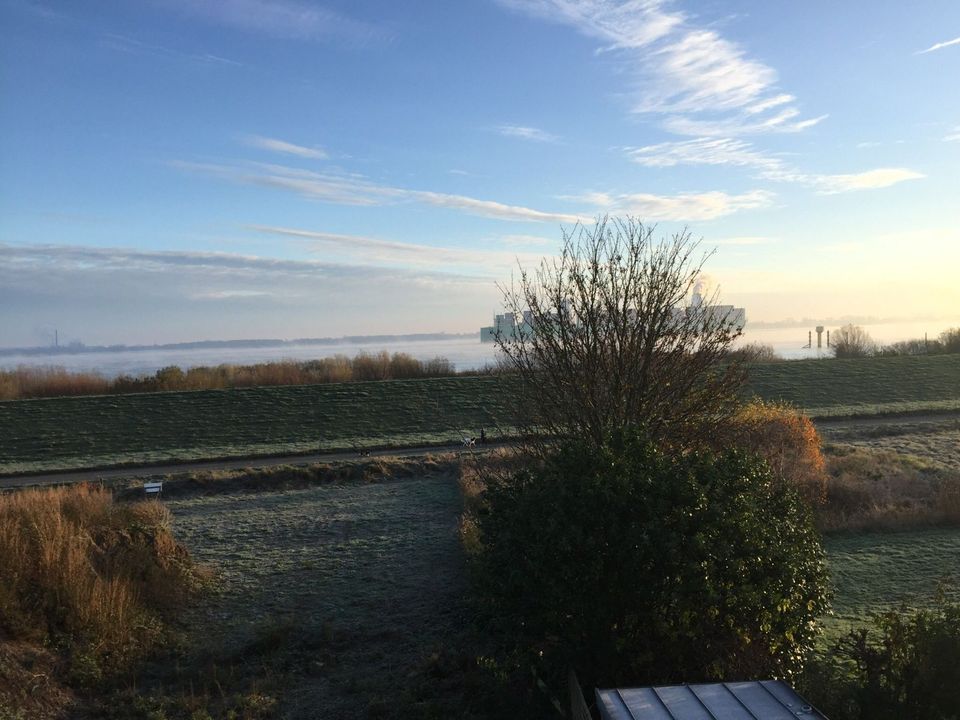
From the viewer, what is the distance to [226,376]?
35125 mm

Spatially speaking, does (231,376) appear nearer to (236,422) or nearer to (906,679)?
(236,422)

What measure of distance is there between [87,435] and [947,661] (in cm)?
2590

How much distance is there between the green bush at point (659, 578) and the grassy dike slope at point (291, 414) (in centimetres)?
1546

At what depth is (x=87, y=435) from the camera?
82.0ft

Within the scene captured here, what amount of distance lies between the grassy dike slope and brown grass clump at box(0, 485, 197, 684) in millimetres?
12276

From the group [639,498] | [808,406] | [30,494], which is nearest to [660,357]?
[639,498]

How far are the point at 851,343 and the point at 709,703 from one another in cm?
4800

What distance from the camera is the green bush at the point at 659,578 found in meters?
4.57

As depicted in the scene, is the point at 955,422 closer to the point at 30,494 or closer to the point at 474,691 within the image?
the point at 474,691

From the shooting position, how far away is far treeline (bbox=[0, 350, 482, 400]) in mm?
32500

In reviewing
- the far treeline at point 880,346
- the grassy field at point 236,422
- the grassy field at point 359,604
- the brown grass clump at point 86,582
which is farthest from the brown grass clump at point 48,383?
the far treeline at point 880,346

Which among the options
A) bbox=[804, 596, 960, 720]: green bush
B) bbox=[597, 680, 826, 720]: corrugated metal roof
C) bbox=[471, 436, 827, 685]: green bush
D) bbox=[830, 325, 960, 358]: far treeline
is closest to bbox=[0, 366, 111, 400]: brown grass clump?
bbox=[471, 436, 827, 685]: green bush

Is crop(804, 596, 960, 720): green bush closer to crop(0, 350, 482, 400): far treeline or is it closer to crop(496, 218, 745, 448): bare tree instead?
crop(496, 218, 745, 448): bare tree

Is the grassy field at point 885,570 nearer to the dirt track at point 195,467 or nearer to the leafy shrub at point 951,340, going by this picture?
the dirt track at point 195,467
